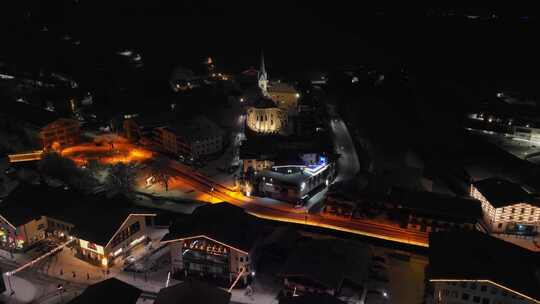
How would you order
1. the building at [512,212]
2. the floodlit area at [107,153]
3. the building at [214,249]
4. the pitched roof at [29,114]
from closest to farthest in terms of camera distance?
the building at [214,249] → the building at [512,212] → the floodlit area at [107,153] → the pitched roof at [29,114]

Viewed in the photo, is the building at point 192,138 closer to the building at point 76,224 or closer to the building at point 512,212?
the building at point 76,224

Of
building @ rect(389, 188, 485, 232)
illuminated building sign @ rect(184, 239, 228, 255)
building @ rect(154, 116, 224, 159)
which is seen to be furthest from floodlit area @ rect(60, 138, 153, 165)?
building @ rect(389, 188, 485, 232)

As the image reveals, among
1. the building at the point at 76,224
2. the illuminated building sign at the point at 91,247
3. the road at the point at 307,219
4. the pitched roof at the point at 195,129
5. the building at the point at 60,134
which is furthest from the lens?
the building at the point at 60,134

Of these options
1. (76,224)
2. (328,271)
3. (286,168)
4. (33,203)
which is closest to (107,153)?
(33,203)

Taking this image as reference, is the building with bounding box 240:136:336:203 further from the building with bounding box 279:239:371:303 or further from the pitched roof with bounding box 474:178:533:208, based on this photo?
the pitched roof with bounding box 474:178:533:208

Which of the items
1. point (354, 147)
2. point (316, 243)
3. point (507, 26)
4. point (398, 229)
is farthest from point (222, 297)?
point (507, 26)

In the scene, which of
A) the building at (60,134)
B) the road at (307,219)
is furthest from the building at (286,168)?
the building at (60,134)

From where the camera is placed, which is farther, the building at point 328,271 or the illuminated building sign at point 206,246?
the illuminated building sign at point 206,246
